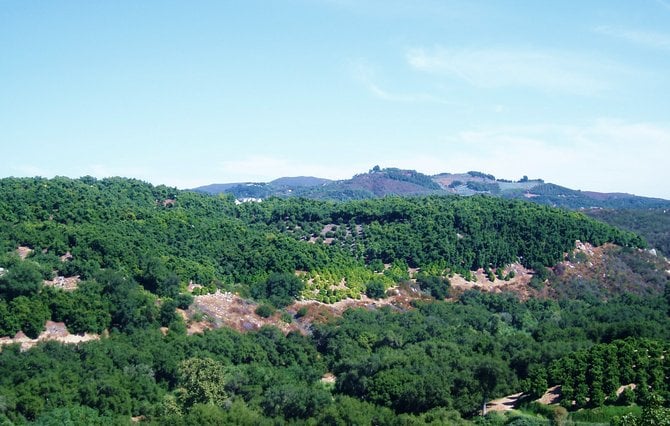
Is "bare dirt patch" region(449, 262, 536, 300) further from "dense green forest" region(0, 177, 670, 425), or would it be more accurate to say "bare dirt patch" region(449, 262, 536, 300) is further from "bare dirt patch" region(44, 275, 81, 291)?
"bare dirt patch" region(44, 275, 81, 291)

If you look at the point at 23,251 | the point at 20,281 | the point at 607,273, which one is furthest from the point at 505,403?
the point at 607,273

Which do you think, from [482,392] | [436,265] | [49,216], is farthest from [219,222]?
[482,392]

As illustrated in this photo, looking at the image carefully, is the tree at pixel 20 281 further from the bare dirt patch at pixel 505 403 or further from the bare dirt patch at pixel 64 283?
the bare dirt patch at pixel 505 403

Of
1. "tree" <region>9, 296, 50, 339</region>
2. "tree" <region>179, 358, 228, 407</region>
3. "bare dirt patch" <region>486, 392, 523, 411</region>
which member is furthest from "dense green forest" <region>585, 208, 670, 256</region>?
"tree" <region>9, 296, 50, 339</region>

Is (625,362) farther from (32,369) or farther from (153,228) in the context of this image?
(153,228)

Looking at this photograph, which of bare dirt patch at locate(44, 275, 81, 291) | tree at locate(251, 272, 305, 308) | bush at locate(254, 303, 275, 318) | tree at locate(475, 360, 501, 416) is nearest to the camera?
tree at locate(475, 360, 501, 416)

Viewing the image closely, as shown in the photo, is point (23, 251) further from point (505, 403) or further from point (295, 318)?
point (505, 403)
